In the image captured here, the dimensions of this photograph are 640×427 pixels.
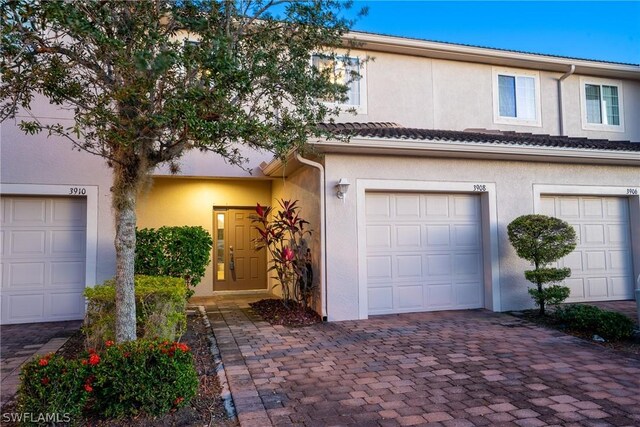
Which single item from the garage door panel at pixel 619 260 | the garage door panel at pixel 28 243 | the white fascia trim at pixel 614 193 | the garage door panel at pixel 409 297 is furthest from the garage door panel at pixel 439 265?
the garage door panel at pixel 28 243

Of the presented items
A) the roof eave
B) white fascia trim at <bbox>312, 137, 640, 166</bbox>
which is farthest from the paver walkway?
the roof eave

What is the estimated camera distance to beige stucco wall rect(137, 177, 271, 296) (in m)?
10.5

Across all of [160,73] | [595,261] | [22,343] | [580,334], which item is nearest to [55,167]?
[22,343]

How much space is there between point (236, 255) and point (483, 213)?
6446mm

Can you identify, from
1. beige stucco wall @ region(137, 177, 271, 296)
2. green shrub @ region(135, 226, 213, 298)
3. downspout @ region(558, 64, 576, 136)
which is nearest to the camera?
green shrub @ region(135, 226, 213, 298)

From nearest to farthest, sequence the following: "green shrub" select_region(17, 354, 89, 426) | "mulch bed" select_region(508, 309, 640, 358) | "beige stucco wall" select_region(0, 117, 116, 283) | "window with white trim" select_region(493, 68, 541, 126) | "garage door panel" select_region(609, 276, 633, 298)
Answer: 1. "green shrub" select_region(17, 354, 89, 426)
2. "mulch bed" select_region(508, 309, 640, 358)
3. "beige stucco wall" select_region(0, 117, 116, 283)
4. "garage door panel" select_region(609, 276, 633, 298)
5. "window with white trim" select_region(493, 68, 541, 126)

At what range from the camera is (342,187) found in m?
7.55

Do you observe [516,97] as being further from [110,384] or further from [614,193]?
[110,384]

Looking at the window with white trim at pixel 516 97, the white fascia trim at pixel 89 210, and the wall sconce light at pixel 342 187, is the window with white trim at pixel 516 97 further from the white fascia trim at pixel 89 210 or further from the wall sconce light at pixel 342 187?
the white fascia trim at pixel 89 210

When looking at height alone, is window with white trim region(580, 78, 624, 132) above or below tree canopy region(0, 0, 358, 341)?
above

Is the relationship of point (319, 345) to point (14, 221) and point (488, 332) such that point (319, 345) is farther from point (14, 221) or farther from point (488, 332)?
point (14, 221)

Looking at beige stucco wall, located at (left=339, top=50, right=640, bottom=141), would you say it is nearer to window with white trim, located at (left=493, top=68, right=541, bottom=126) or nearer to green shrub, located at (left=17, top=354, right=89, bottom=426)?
window with white trim, located at (left=493, top=68, right=541, bottom=126)

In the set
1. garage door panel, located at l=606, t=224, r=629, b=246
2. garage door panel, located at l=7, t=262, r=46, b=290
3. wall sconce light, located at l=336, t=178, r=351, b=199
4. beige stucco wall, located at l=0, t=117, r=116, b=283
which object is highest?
beige stucco wall, located at l=0, t=117, r=116, b=283

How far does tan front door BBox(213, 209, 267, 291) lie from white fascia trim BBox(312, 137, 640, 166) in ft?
15.7
